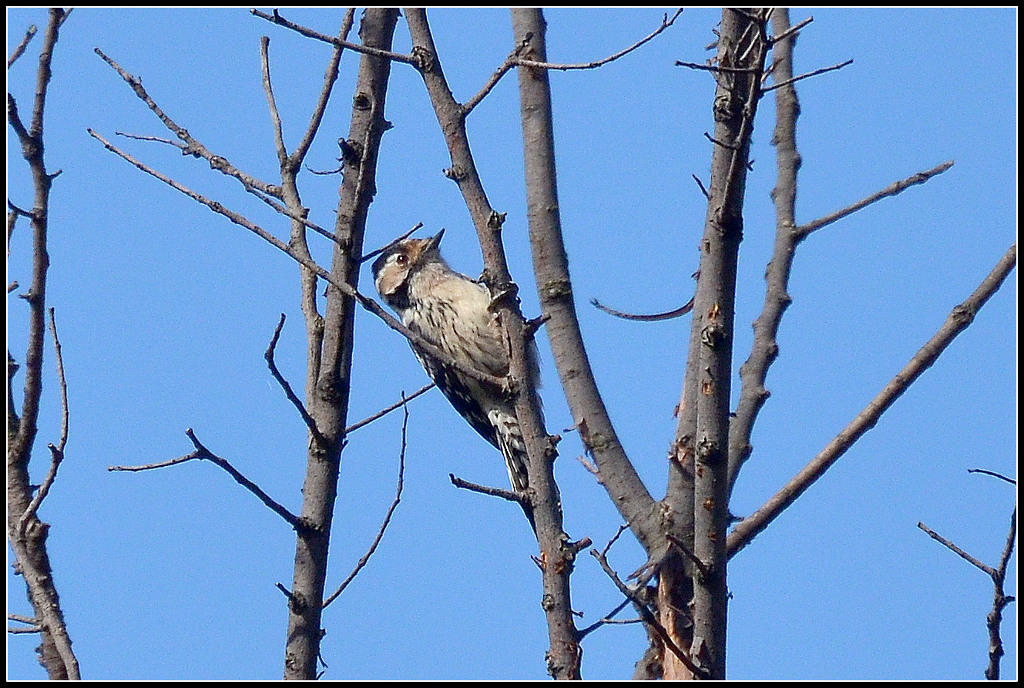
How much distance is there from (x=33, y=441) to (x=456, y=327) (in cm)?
284

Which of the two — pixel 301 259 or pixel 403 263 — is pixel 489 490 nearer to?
pixel 301 259

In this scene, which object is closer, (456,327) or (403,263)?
(456,327)

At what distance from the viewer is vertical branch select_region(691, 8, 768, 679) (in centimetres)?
243

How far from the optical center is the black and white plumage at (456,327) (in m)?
5.58

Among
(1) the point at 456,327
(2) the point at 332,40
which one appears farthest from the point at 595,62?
(1) the point at 456,327

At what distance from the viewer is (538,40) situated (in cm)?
414

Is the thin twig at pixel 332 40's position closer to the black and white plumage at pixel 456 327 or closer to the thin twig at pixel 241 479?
the thin twig at pixel 241 479

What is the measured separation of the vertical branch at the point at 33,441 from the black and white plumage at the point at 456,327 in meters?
2.46

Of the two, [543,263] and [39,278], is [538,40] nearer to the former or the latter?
[543,263]

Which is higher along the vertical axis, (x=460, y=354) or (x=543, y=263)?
(x=460, y=354)

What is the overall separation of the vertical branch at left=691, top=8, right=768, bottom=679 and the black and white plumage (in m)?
2.47

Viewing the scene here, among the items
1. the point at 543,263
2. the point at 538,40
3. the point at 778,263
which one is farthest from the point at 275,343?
the point at 778,263

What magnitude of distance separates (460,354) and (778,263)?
1817 millimetres

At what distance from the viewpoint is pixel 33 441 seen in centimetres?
310
